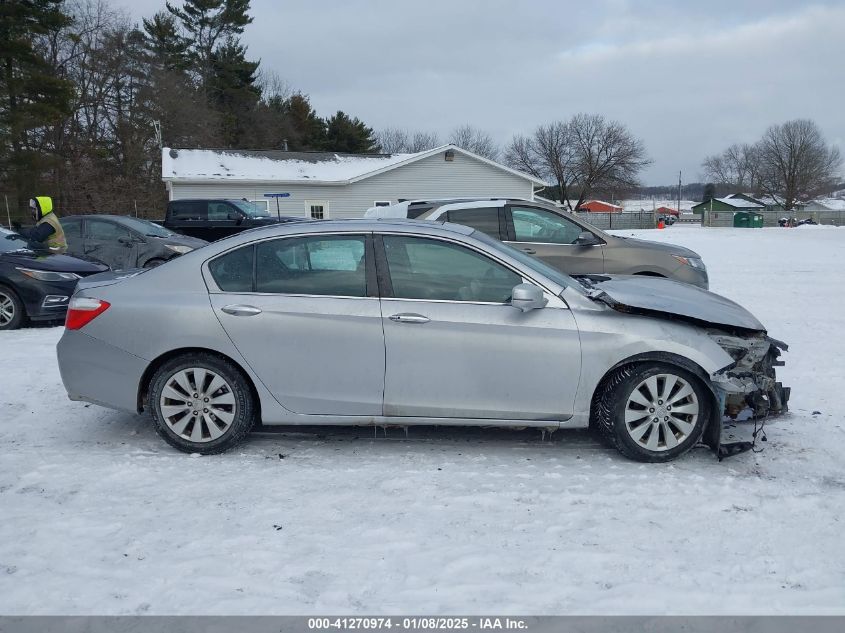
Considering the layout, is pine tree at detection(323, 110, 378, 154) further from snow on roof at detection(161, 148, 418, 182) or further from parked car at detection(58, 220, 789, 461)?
parked car at detection(58, 220, 789, 461)

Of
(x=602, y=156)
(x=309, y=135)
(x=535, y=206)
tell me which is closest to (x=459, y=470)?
(x=535, y=206)

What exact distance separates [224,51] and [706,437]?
190 feet

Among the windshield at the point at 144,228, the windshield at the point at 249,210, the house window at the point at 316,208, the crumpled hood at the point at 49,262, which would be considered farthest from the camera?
the house window at the point at 316,208

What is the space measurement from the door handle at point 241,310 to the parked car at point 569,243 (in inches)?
192

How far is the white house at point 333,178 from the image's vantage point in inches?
1202

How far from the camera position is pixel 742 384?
170 inches

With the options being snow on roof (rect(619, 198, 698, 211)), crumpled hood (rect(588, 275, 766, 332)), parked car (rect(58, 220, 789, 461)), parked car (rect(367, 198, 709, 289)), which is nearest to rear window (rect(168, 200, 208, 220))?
parked car (rect(367, 198, 709, 289))

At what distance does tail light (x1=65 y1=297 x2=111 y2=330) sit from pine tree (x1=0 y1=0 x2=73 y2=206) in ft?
107

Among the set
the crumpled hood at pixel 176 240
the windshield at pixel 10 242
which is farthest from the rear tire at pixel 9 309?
the crumpled hood at pixel 176 240

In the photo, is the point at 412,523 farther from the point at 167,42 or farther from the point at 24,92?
the point at 167,42

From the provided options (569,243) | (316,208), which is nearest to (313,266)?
(569,243)

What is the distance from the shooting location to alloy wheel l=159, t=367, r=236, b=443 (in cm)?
449

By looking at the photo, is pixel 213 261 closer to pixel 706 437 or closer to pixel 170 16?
pixel 706 437
